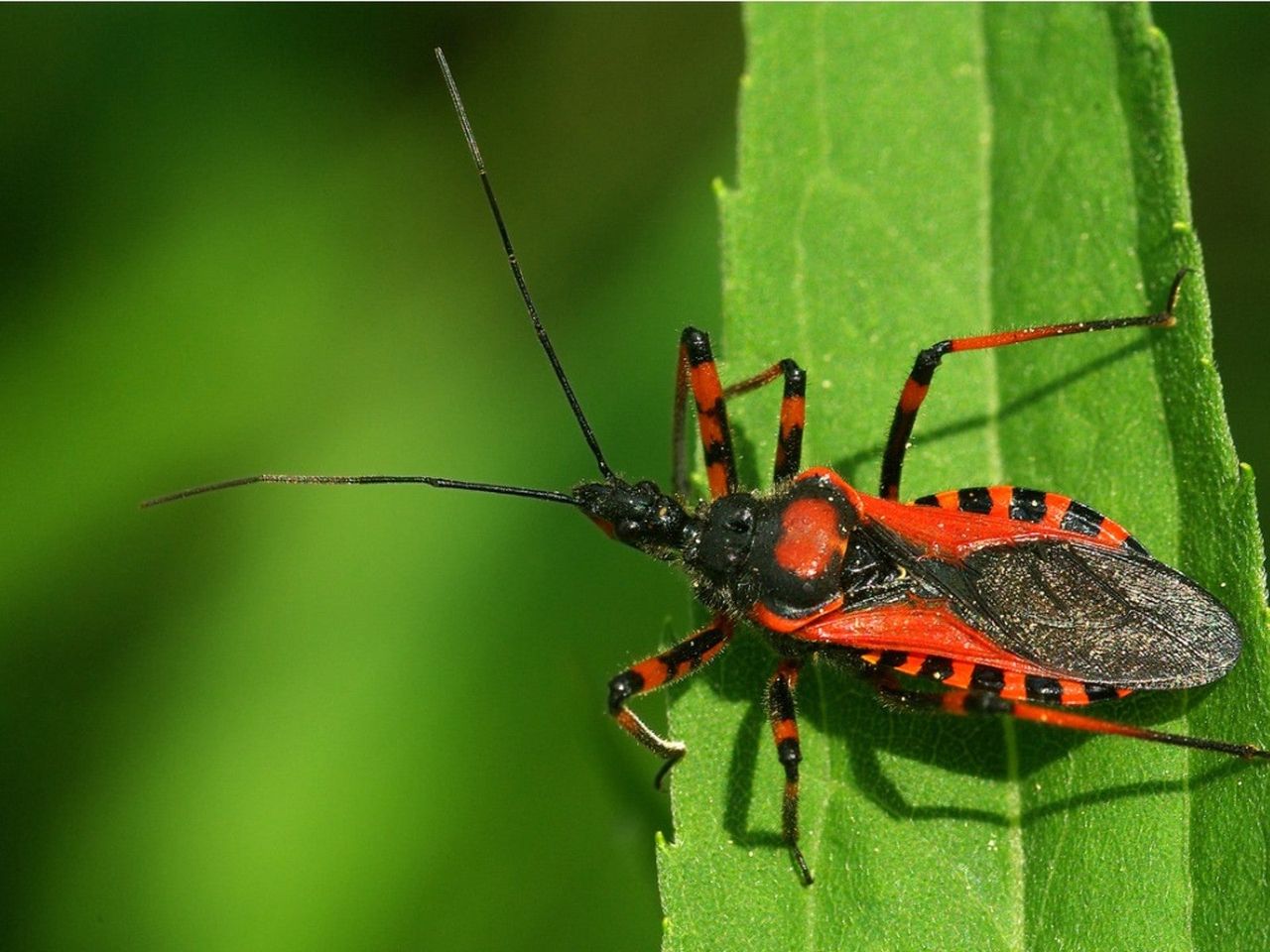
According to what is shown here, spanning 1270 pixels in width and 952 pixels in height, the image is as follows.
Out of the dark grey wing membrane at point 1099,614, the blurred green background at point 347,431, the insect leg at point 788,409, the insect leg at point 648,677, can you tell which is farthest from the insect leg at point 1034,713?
the blurred green background at point 347,431

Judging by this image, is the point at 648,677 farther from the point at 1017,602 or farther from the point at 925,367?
the point at 925,367

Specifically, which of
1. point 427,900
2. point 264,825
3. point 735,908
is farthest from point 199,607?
point 735,908


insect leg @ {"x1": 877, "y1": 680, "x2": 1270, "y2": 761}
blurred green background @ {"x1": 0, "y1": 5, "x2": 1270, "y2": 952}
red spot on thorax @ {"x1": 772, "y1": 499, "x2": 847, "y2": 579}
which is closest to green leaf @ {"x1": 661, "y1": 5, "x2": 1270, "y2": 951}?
insect leg @ {"x1": 877, "y1": 680, "x2": 1270, "y2": 761}

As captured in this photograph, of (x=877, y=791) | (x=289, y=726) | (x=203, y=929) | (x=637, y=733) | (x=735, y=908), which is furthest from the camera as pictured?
(x=289, y=726)

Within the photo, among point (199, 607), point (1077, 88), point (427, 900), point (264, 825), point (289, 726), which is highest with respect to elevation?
point (1077, 88)

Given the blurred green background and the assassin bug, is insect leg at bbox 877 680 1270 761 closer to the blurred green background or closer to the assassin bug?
the assassin bug

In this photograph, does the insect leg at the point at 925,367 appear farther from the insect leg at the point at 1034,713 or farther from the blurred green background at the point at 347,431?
the blurred green background at the point at 347,431

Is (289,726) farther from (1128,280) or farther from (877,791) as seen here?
(1128,280)
